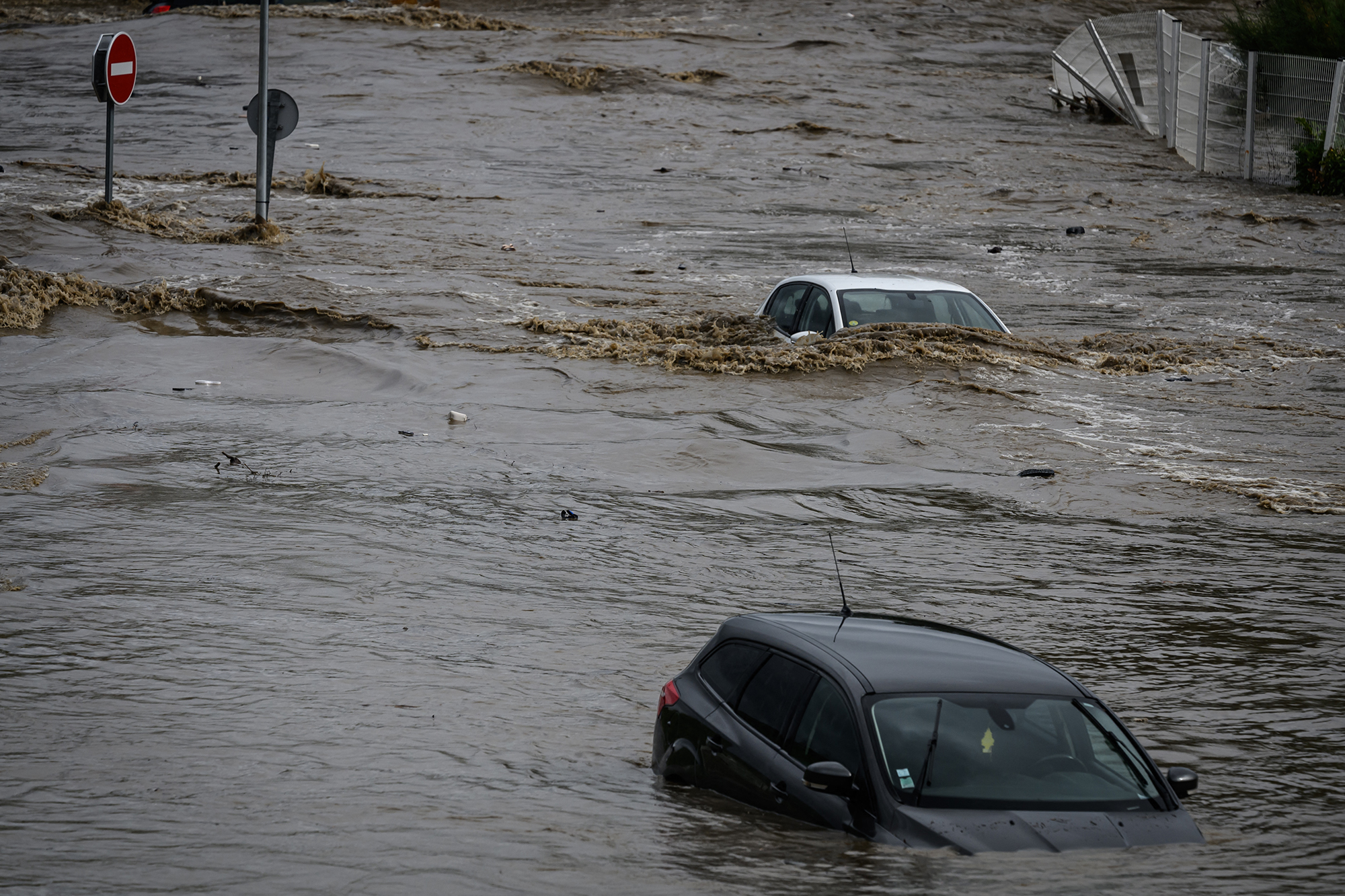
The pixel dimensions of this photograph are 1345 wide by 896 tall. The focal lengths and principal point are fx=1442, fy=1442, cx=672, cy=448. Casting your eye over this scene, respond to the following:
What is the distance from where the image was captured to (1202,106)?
106 feet

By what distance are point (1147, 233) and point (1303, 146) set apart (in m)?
5.23

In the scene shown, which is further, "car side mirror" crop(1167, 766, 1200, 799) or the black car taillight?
the black car taillight

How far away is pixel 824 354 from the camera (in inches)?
583

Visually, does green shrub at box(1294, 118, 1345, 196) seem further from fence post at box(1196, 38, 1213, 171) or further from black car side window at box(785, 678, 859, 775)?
black car side window at box(785, 678, 859, 775)

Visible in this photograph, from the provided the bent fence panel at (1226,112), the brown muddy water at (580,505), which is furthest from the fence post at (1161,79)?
the brown muddy water at (580,505)

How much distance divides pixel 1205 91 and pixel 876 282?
68.5ft

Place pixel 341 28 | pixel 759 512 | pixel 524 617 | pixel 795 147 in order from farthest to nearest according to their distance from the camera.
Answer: pixel 341 28 → pixel 795 147 → pixel 759 512 → pixel 524 617

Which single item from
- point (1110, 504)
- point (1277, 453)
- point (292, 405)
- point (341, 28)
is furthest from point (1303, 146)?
point (341, 28)

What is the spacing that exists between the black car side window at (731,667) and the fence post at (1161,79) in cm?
3033

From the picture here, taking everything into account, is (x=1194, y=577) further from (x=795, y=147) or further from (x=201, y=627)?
(x=795, y=147)

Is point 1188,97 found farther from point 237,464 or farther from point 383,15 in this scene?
point 237,464

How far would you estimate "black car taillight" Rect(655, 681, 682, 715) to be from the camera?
6121mm

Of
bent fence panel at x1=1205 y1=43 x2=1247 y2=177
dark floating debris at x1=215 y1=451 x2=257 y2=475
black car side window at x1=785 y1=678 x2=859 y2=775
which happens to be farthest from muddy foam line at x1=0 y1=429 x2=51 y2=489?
bent fence panel at x1=1205 y1=43 x2=1247 y2=177

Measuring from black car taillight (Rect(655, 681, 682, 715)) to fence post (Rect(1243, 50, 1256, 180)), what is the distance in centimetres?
2742
